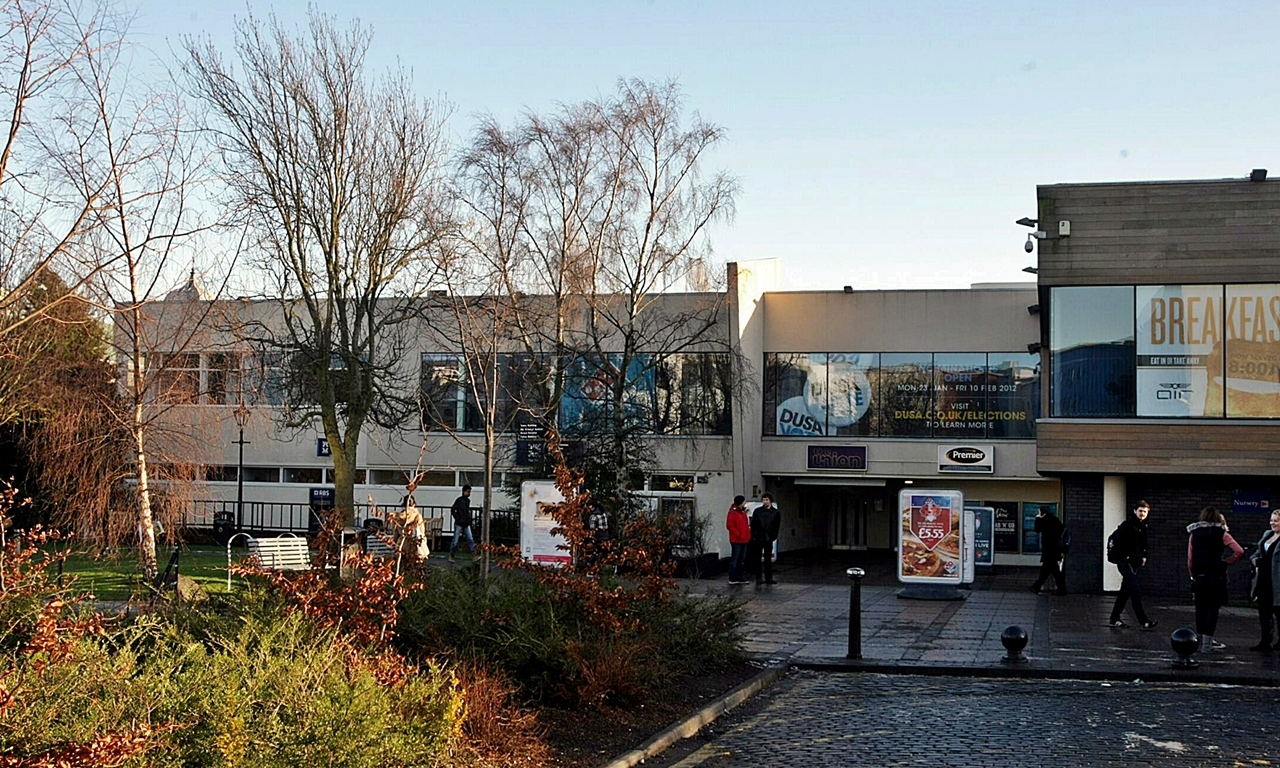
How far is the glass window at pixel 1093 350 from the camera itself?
25047 mm

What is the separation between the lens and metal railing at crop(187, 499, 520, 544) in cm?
3553

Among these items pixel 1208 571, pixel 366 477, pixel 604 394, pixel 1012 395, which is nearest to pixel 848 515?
pixel 1012 395

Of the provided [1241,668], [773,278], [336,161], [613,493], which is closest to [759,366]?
[773,278]

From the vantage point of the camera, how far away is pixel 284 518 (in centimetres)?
4125

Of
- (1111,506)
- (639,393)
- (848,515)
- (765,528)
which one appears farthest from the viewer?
(848,515)

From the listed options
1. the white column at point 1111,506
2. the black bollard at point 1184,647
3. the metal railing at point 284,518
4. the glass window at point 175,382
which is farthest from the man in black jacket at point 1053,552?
the glass window at point 175,382

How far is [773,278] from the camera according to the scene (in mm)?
40094

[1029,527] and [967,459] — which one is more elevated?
[967,459]

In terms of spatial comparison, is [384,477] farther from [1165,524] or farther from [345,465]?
[1165,524]

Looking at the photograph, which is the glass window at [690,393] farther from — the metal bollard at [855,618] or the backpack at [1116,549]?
the metal bollard at [855,618]

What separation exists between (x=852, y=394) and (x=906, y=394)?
1.56 meters

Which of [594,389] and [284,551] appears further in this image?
[594,389]

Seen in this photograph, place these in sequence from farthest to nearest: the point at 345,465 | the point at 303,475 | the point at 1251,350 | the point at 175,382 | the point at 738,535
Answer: the point at 303,475, the point at 345,465, the point at 738,535, the point at 1251,350, the point at 175,382

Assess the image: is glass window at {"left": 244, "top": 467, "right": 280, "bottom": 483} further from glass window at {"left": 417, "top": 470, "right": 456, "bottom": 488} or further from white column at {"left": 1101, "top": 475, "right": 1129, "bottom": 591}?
white column at {"left": 1101, "top": 475, "right": 1129, "bottom": 591}
